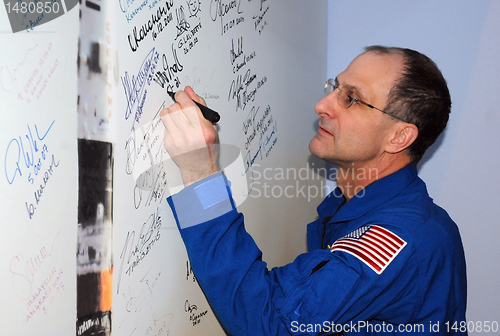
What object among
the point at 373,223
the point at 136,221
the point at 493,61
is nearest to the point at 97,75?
the point at 136,221

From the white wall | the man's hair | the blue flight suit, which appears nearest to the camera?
the blue flight suit

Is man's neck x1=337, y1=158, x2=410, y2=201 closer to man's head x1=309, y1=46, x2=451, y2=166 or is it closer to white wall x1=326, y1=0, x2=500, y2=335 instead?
man's head x1=309, y1=46, x2=451, y2=166

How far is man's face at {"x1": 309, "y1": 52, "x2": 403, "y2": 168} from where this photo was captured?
1073 millimetres

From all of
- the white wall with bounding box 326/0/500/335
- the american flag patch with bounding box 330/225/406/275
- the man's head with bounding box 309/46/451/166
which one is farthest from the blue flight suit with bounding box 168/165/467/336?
the white wall with bounding box 326/0/500/335

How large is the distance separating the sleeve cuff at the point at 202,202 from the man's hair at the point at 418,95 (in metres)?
0.51

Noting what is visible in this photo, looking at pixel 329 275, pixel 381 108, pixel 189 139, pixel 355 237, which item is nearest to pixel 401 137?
pixel 381 108

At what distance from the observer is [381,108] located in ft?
3.53

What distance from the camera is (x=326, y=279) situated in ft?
2.59

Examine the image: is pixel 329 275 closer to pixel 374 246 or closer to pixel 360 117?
pixel 374 246

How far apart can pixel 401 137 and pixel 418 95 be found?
116 mm

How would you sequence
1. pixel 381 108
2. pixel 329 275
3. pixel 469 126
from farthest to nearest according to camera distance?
Result: pixel 469 126 → pixel 381 108 → pixel 329 275

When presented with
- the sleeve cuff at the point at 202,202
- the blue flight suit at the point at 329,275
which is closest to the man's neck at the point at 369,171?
the blue flight suit at the point at 329,275

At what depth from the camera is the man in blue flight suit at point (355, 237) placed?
80 centimetres

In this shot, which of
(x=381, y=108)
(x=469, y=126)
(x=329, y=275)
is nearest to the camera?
(x=329, y=275)
